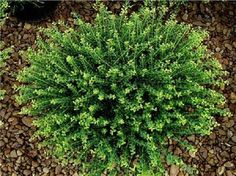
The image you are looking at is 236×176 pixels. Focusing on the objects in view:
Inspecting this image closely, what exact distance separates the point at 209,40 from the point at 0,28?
1.75 meters

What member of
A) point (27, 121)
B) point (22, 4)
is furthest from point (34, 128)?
point (22, 4)

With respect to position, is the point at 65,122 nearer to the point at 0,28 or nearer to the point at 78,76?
the point at 78,76

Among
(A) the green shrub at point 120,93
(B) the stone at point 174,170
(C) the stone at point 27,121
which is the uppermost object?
(A) the green shrub at point 120,93

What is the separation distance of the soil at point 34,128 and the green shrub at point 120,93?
0.41m

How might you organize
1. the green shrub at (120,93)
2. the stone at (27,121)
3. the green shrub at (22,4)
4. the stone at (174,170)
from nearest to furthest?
the green shrub at (120,93), the stone at (174,170), the stone at (27,121), the green shrub at (22,4)

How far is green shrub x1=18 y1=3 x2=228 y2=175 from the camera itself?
144 inches

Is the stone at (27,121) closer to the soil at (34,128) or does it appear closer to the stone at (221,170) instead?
the soil at (34,128)

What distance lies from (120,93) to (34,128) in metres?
1.02

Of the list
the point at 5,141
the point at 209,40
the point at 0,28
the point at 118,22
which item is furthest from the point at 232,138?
the point at 0,28

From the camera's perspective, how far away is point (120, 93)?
3.65 metres

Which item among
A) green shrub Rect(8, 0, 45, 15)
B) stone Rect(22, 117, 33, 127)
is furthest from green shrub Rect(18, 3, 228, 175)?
green shrub Rect(8, 0, 45, 15)

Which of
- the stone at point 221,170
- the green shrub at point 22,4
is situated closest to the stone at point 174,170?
the stone at point 221,170

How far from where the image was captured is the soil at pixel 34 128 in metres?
4.28

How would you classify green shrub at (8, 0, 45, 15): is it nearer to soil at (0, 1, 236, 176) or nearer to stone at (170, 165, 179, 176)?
soil at (0, 1, 236, 176)
